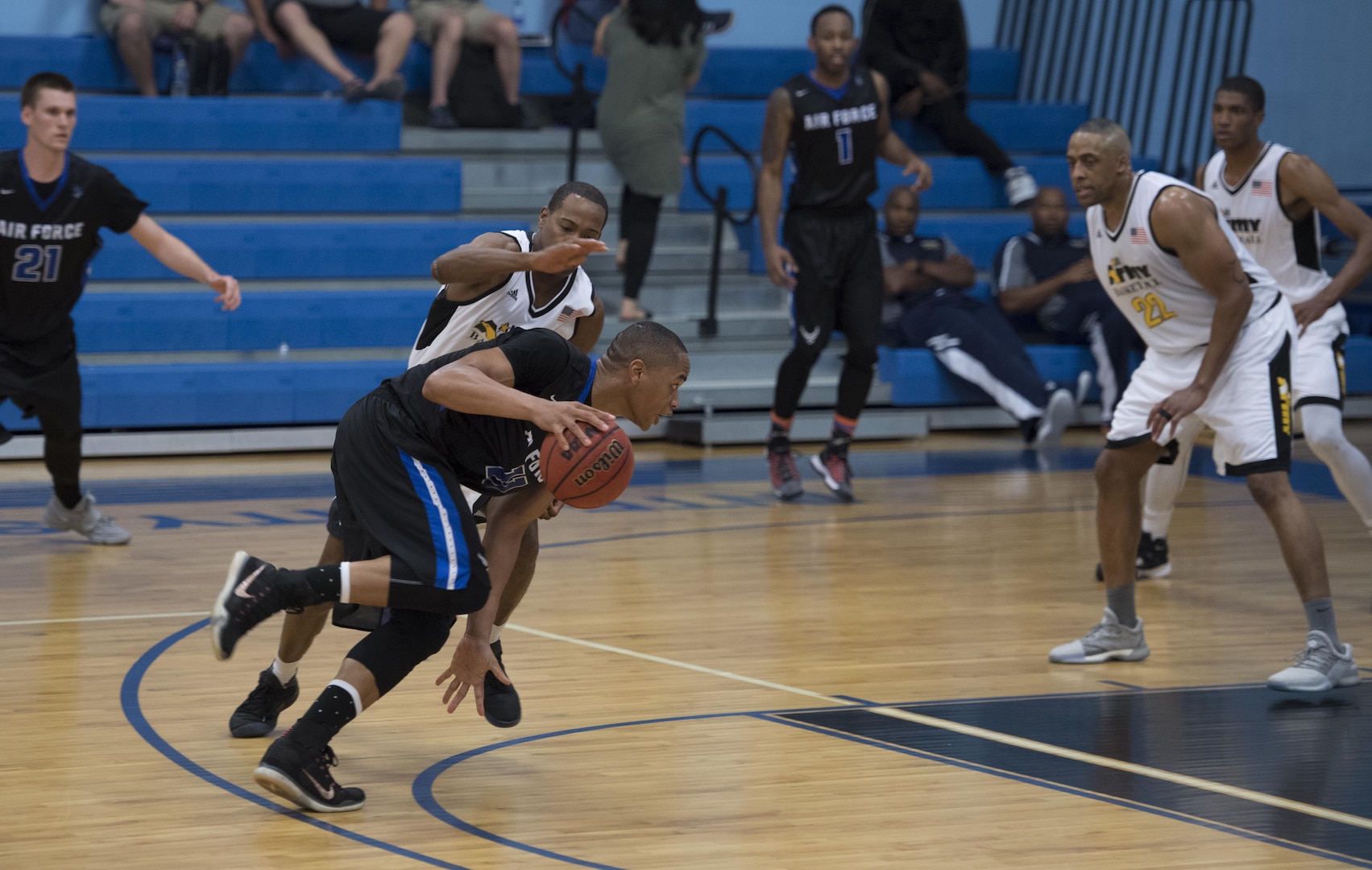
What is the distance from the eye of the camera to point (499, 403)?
11.0 feet

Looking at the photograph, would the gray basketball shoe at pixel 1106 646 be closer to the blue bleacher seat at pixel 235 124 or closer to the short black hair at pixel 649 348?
the short black hair at pixel 649 348

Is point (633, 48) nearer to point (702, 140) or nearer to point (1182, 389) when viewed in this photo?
point (702, 140)

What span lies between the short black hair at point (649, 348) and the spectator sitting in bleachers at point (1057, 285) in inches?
295

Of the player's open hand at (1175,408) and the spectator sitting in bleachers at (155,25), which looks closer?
the player's open hand at (1175,408)

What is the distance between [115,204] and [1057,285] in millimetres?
6108

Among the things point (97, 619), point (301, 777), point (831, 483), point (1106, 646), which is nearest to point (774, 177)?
point (831, 483)

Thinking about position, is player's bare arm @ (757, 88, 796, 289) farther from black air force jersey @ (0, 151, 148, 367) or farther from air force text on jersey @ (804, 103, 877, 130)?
black air force jersey @ (0, 151, 148, 367)

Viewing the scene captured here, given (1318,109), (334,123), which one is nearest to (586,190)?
(334,123)

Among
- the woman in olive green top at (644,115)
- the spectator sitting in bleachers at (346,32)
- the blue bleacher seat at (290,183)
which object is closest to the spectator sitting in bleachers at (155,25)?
the spectator sitting in bleachers at (346,32)

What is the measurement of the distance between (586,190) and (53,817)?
5.86ft

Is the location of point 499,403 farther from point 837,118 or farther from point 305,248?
point 305,248

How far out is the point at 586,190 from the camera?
4.13 meters

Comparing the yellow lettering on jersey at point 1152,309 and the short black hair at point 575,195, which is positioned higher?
the short black hair at point 575,195

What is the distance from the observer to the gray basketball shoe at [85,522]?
22.0 ft
